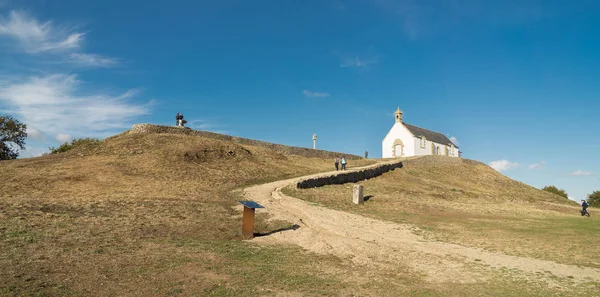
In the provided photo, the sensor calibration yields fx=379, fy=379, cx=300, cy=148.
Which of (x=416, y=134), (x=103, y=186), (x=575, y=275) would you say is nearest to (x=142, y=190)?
(x=103, y=186)

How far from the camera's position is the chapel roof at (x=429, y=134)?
6712 centimetres

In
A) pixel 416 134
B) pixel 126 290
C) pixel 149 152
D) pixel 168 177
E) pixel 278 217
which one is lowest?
pixel 126 290

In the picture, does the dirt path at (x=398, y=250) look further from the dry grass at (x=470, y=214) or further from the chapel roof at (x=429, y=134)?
the chapel roof at (x=429, y=134)

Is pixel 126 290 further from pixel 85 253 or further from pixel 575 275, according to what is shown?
pixel 575 275

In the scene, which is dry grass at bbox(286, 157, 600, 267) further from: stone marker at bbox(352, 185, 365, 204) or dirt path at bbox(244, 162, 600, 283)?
dirt path at bbox(244, 162, 600, 283)

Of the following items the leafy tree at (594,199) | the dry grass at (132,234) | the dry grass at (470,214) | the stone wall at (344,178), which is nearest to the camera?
the dry grass at (132,234)

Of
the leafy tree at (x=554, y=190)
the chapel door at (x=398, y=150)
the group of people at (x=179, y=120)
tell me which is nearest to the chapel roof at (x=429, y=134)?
the chapel door at (x=398, y=150)

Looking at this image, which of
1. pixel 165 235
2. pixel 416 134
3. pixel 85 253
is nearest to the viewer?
pixel 85 253

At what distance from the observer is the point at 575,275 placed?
33.2 ft

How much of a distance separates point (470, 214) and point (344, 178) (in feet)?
37.1

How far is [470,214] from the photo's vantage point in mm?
23641

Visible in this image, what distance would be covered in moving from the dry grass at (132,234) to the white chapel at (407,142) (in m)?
40.4

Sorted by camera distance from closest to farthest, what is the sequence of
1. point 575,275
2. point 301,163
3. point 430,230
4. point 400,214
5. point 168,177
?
point 575,275 < point 430,230 < point 400,214 < point 168,177 < point 301,163

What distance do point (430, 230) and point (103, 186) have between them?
19109 mm
